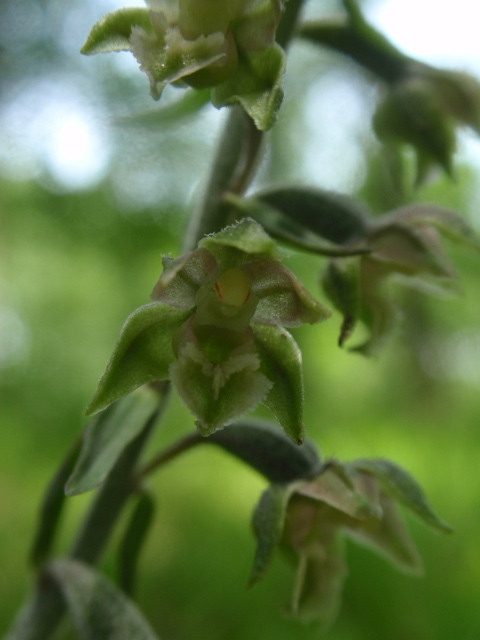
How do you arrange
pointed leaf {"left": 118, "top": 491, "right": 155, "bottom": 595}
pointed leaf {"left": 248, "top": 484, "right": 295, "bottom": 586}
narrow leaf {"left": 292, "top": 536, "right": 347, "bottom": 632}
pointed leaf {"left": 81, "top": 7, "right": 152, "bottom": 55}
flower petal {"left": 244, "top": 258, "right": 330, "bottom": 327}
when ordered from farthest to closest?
pointed leaf {"left": 118, "top": 491, "right": 155, "bottom": 595} → narrow leaf {"left": 292, "top": 536, "right": 347, "bottom": 632} → pointed leaf {"left": 248, "top": 484, "right": 295, "bottom": 586} → pointed leaf {"left": 81, "top": 7, "right": 152, "bottom": 55} → flower petal {"left": 244, "top": 258, "right": 330, "bottom": 327}

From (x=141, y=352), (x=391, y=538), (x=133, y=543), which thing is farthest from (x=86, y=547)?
(x=141, y=352)

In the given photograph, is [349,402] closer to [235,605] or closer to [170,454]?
[235,605]

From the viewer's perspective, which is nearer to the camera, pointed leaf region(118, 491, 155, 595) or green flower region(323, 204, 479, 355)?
green flower region(323, 204, 479, 355)

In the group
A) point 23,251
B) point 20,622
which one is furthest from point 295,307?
point 23,251

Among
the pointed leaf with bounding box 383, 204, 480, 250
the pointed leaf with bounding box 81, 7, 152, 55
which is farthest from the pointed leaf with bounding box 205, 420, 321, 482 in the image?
the pointed leaf with bounding box 81, 7, 152, 55

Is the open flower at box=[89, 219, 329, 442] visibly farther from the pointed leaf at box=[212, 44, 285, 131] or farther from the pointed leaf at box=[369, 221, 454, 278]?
the pointed leaf at box=[369, 221, 454, 278]

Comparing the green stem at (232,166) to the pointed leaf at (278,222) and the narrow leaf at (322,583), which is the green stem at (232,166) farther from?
the narrow leaf at (322,583)
